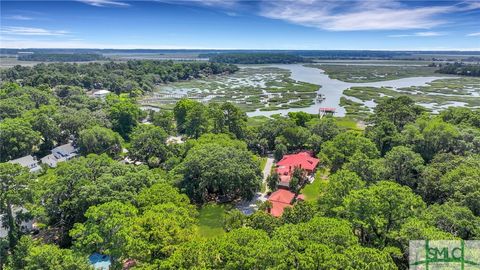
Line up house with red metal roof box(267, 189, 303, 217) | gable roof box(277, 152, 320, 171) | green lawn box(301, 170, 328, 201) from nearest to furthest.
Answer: house with red metal roof box(267, 189, 303, 217) < green lawn box(301, 170, 328, 201) < gable roof box(277, 152, 320, 171)

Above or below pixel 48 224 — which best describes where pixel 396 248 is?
above

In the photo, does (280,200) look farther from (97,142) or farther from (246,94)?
(246,94)

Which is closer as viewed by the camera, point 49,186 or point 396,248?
point 396,248

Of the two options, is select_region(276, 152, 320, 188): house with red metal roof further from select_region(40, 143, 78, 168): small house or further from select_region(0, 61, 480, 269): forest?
select_region(40, 143, 78, 168): small house

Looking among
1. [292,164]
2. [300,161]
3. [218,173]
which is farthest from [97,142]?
[300,161]

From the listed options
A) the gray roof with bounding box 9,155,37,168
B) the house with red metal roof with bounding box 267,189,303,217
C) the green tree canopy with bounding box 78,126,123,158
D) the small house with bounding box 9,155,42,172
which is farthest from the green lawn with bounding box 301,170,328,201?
the gray roof with bounding box 9,155,37,168

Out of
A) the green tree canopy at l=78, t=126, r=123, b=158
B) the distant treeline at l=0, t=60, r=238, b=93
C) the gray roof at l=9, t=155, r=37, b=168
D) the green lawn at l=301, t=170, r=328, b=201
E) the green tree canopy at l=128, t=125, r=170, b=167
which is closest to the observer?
the green lawn at l=301, t=170, r=328, b=201

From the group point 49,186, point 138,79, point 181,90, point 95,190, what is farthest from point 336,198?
point 138,79

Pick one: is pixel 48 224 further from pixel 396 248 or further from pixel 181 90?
pixel 181 90
